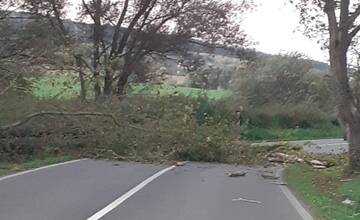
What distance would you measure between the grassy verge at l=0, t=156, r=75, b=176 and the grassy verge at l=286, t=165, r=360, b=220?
24.7 feet

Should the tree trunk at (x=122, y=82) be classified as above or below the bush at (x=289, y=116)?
above

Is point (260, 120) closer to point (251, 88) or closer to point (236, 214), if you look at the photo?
point (251, 88)

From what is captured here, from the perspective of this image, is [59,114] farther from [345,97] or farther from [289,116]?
[289,116]

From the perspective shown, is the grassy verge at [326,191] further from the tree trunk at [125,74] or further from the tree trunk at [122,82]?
the tree trunk at [125,74]

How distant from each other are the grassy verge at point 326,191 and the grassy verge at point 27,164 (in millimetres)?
7535

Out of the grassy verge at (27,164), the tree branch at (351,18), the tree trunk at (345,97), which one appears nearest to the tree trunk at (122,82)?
the grassy verge at (27,164)

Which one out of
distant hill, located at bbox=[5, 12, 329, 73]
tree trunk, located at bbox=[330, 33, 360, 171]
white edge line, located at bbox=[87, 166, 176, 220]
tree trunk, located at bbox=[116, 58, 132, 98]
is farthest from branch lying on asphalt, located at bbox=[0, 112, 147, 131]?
distant hill, located at bbox=[5, 12, 329, 73]

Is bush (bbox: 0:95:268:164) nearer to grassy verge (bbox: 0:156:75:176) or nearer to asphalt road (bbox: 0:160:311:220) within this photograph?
grassy verge (bbox: 0:156:75:176)

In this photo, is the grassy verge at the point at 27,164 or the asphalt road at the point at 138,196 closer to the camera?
the asphalt road at the point at 138,196

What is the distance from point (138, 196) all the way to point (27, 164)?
27.8 ft

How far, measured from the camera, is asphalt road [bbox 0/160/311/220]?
11812mm

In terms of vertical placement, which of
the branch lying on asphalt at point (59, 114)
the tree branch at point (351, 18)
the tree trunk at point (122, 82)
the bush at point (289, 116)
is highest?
the tree branch at point (351, 18)

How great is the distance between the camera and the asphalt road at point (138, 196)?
11812 mm

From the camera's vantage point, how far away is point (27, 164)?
71.9 feet
